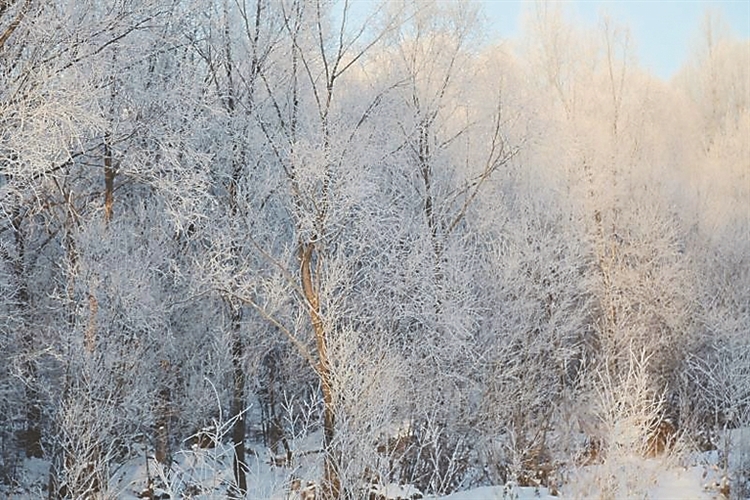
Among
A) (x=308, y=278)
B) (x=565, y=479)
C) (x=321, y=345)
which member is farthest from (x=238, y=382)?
(x=565, y=479)

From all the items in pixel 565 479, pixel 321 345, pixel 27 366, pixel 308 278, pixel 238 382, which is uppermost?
pixel 308 278

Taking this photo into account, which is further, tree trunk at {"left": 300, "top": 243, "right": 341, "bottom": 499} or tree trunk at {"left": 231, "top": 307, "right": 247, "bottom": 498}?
tree trunk at {"left": 231, "top": 307, "right": 247, "bottom": 498}

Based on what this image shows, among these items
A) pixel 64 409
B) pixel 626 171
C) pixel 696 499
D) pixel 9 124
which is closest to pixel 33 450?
pixel 64 409

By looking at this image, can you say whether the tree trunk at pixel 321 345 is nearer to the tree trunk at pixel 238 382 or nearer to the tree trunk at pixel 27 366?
the tree trunk at pixel 238 382

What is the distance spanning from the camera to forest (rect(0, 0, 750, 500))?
722 centimetres

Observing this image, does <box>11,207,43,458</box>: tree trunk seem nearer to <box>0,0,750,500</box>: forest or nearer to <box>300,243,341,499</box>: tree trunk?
<box>0,0,750,500</box>: forest

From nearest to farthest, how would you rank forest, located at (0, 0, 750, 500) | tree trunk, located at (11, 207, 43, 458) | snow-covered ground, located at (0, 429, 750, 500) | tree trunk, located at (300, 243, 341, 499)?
snow-covered ground, located at (0, 429, 750, 500)
forest, located at (0, 0, 750, 500)
tree trunk, located at (300, 243, 341, 499)
tree trunk, located at (11, 207, 43, 458)

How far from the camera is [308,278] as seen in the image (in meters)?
8.49

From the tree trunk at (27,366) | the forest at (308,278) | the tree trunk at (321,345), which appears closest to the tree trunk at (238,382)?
the forest at (308,278)

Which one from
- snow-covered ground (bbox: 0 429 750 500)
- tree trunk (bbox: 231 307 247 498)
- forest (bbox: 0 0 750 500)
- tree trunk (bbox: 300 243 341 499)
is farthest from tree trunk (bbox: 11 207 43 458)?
tree trunk (bbox: 300 243 341 499)

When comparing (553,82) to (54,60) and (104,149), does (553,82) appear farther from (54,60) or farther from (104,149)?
(54,60)

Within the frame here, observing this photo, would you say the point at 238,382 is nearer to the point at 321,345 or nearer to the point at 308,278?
the point at 321,345

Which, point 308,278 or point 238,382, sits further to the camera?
point 238,382

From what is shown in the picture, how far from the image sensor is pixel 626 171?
51.1 feet
